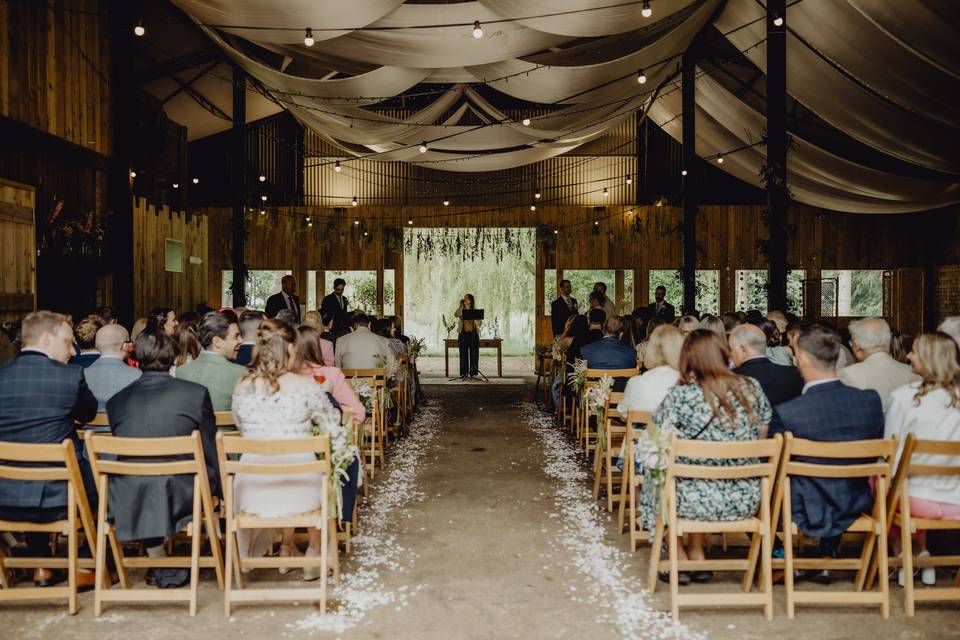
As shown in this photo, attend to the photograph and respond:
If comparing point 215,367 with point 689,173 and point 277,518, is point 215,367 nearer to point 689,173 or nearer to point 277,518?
point 277,518

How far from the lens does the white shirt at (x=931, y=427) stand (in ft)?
12.1

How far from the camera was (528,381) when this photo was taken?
13.1 m

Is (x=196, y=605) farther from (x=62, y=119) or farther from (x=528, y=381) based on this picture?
(x=528, y=381)

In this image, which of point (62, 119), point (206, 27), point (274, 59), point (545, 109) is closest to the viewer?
point (206, 27)

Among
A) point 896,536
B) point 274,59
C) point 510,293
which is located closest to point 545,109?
point 510,293

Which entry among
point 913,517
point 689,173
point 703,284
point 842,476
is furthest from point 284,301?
point 703,284

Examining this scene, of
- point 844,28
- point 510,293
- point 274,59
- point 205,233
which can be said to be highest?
point 274,59

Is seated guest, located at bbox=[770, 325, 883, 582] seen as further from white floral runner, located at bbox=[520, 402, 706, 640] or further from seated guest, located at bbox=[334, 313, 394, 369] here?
seated guest, located at bbox=[334, 313, 394, 369]

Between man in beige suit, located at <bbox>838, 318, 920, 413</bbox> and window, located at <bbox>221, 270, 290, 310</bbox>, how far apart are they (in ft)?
37.8

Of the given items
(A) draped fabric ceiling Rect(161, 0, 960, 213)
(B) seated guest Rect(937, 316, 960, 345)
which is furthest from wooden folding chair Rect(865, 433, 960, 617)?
(A) draped fabric ceiling Rect(161, 0, 960, 213)

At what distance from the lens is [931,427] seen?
3770 millimetres

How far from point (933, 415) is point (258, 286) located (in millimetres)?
12615

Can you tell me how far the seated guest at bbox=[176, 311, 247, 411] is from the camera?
4504mm

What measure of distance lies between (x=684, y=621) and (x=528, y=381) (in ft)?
31.4
